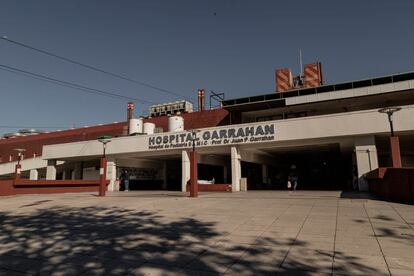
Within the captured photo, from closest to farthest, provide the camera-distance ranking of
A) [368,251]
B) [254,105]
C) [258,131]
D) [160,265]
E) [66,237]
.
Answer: [160,265]
[368,251]
[66,237]
[258,131]
[254,105]

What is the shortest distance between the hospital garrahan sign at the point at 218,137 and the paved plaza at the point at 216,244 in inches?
582

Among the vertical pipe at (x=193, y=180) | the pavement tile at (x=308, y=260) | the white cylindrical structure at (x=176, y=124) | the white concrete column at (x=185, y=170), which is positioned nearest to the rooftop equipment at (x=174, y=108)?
the white cylindrical structure at (x=176, y=124)

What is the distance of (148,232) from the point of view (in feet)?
25.6

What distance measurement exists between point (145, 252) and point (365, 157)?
20.7 meters

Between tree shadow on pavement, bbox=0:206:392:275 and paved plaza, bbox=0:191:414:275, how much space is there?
17 mm

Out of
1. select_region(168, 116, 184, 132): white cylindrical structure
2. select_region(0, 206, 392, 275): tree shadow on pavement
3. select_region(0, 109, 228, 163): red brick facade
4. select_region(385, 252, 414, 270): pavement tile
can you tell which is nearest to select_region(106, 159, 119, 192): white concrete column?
select_region(0, 109, 228, 163): red brick facade

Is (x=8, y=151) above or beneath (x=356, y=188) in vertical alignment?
above

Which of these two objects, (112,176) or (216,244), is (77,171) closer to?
(112,176)

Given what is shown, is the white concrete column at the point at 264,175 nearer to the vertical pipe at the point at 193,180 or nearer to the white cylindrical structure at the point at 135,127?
the white cylindrical structure at the point at 135,127

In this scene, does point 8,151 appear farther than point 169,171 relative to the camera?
Yes

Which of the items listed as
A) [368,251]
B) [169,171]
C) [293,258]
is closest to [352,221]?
[368,251]

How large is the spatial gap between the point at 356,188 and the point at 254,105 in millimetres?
12818

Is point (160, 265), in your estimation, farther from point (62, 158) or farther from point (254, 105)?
point (62, 158)

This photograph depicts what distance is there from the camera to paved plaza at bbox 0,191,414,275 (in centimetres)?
496
